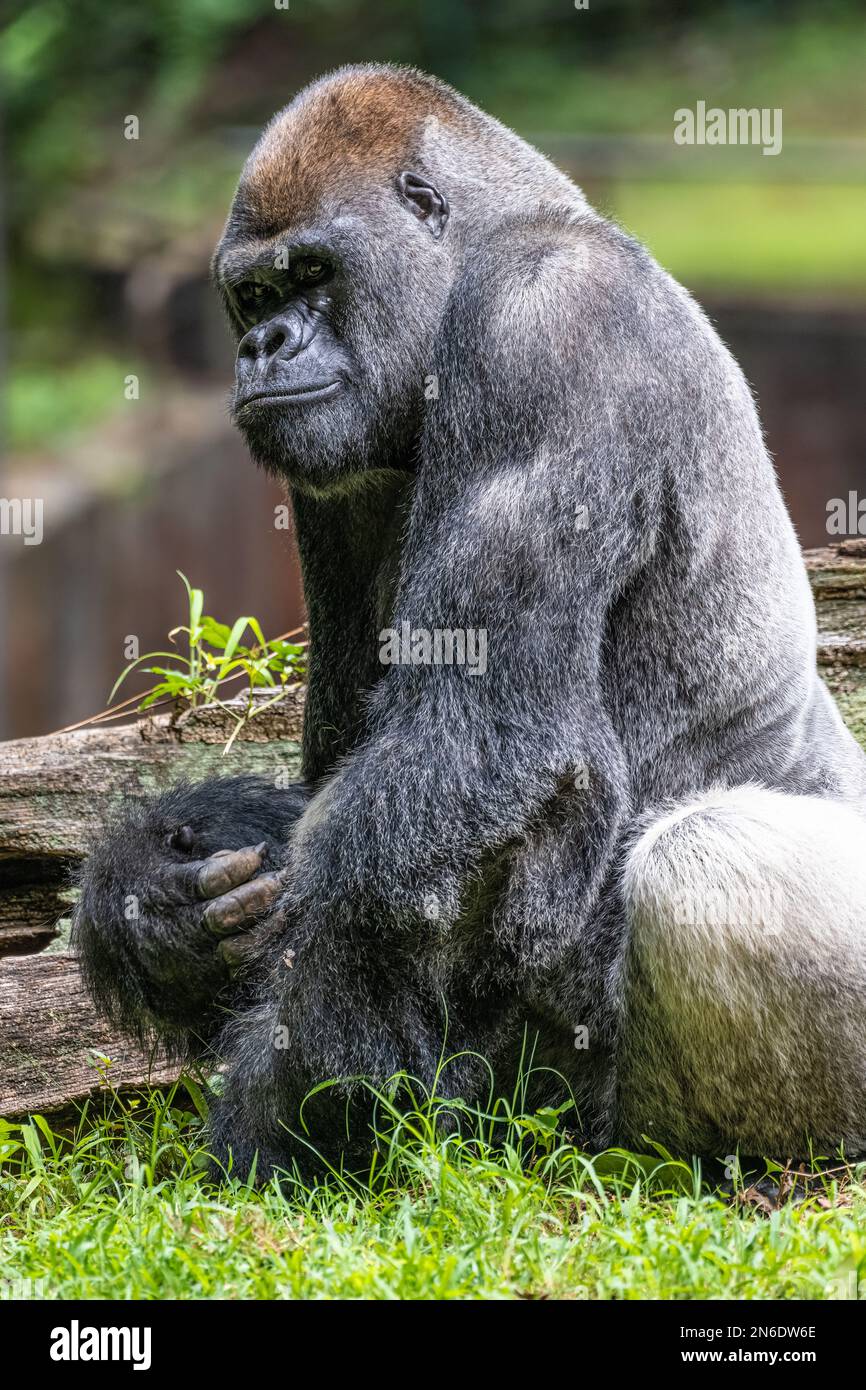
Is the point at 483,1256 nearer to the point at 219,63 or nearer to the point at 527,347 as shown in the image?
the point at 527,347

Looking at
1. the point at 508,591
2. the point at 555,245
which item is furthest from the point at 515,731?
the point at 555,245

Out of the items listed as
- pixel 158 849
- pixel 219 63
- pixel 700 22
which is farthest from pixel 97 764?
pixel 700 22

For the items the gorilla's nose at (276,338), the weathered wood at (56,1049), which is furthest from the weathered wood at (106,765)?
the gorilla's nose at (276,338)

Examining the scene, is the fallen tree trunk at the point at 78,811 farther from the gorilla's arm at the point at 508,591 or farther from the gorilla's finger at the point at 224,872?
the gorilla's arm at the point at 508,591

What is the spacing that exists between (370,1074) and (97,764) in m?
1.91

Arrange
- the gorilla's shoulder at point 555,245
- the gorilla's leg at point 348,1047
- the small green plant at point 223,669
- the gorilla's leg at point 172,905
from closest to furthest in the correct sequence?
the gorilla's leg at point 348,1047
the gorilla's shoulder at point 555,245
the gorilla's leg at point 172,905
the small green plant at point 223,669

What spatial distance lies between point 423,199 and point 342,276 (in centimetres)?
32

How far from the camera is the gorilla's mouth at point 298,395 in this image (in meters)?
4.10

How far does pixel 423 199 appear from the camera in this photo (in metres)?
4.27

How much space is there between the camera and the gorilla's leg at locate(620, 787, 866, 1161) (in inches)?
146

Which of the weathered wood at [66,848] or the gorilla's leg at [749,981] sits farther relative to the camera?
the weathered wood at [66,848]

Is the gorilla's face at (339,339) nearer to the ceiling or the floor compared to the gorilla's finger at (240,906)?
nearer to the ceiling

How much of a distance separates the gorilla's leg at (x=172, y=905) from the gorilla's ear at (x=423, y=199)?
165cm

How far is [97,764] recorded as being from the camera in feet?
17.9
